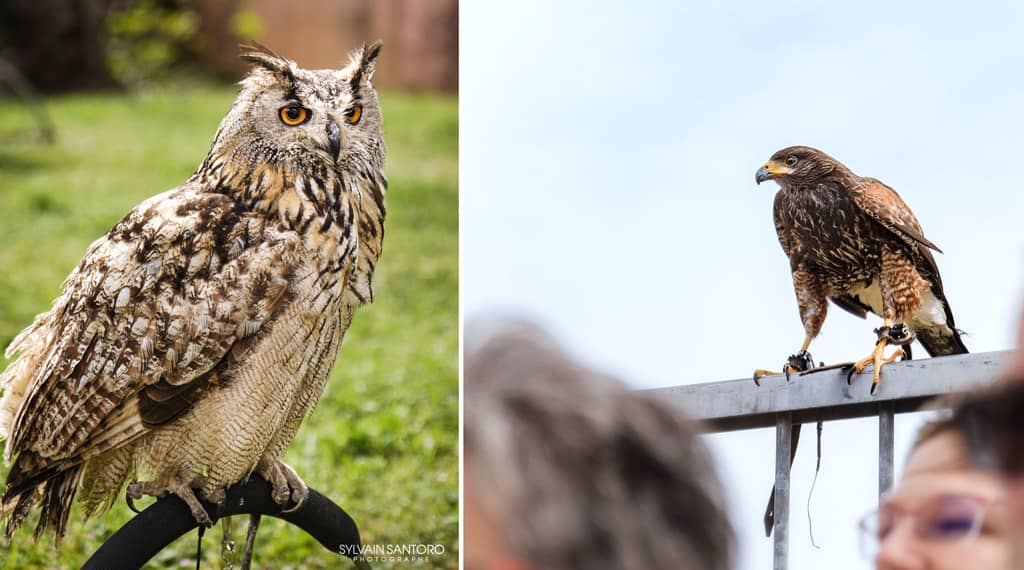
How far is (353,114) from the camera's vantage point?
8.77 feet

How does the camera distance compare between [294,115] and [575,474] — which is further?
[294,115]

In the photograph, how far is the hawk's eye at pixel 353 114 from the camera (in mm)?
2656

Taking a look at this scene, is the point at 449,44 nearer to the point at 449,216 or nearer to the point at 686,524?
the point at 449,216

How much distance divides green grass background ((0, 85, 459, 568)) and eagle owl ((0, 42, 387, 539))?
100 centimetres

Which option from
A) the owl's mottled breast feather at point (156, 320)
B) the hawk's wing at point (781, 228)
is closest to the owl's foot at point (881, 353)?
the hawk's wing at point (781, 228)

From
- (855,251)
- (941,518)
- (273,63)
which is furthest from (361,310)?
(941,518)

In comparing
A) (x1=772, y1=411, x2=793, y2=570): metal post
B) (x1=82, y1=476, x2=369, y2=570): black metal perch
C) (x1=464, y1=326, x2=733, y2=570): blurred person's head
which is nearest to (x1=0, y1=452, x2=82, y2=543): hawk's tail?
(x1=82, y1=476, x2=369, y2=570): black metal perch

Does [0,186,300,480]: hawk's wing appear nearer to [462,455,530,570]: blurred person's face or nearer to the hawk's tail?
the hawk's tail

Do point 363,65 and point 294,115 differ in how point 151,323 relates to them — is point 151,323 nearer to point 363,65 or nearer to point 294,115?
point 294,115

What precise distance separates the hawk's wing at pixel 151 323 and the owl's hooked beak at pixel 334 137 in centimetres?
25

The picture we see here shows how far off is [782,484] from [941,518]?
1446 mm

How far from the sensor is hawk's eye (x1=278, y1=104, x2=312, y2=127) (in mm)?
2602

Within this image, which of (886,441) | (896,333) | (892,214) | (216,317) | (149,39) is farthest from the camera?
(149,39)

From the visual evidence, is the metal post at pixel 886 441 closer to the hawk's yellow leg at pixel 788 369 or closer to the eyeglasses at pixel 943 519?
the hawk's yellow leg at pixel 788 369
